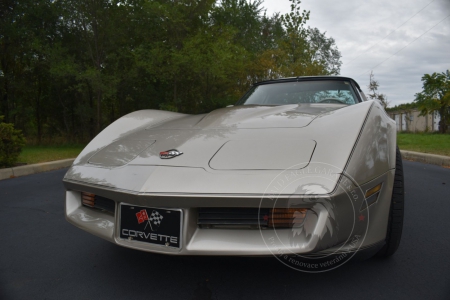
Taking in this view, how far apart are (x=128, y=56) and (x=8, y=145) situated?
645 cm

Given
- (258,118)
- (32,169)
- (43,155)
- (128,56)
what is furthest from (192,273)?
(128,56)

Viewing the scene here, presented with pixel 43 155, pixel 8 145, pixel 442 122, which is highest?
pixel 442 122

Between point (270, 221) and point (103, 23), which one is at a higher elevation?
point (103, 23)

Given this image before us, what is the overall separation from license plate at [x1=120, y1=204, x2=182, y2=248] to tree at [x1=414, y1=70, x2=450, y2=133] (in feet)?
48.8

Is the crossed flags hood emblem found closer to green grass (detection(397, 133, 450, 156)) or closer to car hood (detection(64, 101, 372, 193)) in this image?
car hood (detection(64, 101, 372, 193))

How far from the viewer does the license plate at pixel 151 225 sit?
1424 millimetres

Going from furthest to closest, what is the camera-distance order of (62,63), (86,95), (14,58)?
(86,95), (14,58), (62,63)

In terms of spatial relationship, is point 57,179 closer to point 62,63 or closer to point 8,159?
point 8,159

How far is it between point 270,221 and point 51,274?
3.87ft

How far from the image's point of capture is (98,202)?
178 cm

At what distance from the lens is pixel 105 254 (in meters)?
2.02

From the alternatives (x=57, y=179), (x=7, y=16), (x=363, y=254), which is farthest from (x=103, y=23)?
(x=363, y=254)

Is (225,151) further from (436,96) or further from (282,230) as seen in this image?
(436,96)

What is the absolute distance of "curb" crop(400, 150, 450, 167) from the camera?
5.91m
